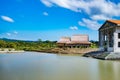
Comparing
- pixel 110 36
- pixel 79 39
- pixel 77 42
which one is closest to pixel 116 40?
pixel 110 36

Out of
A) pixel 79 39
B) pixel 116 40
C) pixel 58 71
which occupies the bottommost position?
pixel 58 71

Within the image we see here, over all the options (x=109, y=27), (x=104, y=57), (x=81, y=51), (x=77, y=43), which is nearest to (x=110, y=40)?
(x=109, y=27)

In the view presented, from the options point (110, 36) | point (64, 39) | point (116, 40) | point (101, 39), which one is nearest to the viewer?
point (116, 40)

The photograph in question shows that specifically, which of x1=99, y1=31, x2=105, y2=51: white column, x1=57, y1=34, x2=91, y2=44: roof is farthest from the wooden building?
x1=99, y1=31, x2=105, y2=51: white column

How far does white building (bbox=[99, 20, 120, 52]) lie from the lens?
984 inches

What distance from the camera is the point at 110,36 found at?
89.6 ft

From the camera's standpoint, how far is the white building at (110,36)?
25.0m

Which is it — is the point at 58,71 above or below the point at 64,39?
below

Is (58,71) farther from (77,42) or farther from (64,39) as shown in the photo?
(64,39)

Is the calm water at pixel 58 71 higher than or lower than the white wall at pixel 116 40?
lower

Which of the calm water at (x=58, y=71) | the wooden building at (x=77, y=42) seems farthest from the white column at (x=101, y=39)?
the wooden building at (x=77, y=42)

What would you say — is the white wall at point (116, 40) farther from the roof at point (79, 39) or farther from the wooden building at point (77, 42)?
the roof at point (79, 39)

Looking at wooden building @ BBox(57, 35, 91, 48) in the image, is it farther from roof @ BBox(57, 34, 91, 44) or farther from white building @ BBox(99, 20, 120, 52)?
white building @ BBox(99, 20, 120, 52)

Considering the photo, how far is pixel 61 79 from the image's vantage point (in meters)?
10.1
